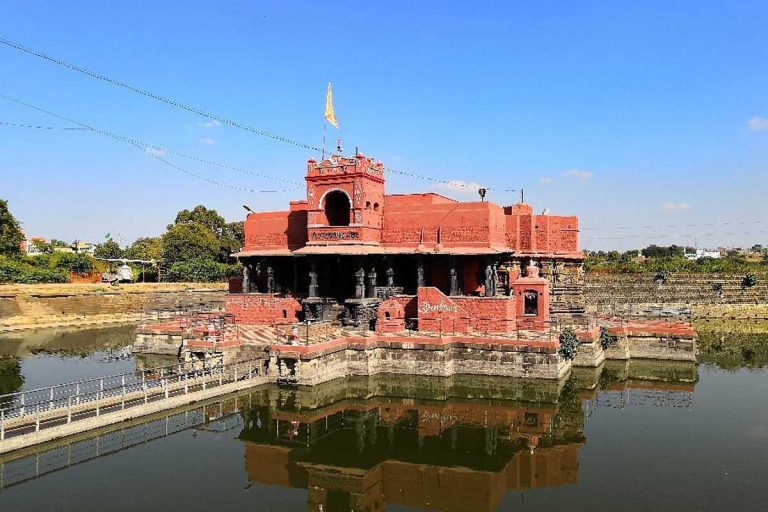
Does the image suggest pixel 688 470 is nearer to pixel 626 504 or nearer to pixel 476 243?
pixel 626 504

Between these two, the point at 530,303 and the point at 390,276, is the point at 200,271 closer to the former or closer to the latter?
the point at 390,276

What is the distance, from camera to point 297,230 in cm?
3095

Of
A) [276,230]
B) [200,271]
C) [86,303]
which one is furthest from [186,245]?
[276,230]

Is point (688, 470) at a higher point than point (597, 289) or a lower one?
lower

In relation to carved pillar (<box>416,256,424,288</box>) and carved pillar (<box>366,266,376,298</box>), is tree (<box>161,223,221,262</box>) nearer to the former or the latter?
carved pillar (<box>366,266,376,298</box>)

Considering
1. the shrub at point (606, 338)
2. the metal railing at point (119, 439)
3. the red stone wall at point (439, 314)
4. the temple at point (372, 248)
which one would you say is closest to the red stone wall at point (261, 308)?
the temple at point (372, 248)

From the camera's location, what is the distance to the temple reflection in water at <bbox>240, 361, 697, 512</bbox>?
1429cm

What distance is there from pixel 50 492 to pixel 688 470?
14143 mm

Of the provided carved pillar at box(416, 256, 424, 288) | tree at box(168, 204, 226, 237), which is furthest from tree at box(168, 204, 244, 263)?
carved pillar at box(416, 256, 424, 288)

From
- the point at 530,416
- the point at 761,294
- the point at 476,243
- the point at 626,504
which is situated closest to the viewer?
the point at 626,504

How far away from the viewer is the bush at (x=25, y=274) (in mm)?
51188

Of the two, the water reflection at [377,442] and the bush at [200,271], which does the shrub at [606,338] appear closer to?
the water reflection at [377,442]

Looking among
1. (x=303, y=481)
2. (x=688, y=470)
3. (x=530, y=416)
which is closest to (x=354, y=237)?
(x=530, y=416)

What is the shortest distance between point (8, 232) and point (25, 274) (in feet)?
22.2
